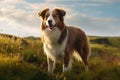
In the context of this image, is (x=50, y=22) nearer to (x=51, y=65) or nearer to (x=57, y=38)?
(x=57, y=38)

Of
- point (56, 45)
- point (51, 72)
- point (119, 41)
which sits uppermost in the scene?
point (56, 45)

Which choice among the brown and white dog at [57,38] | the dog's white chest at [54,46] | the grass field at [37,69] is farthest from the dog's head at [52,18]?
the grass field at [37,69]

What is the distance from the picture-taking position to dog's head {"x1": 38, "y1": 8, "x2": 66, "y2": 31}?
1262 cm

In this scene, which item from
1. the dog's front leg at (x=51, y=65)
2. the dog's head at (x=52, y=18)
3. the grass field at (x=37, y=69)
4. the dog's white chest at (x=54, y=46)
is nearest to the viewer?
the grass field at (x=37, y=69)

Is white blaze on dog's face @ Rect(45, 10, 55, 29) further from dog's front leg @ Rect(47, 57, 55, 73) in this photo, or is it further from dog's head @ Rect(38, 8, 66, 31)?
dog's front leg @ Rect(47, 57, 55, 73)

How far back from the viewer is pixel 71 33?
46.9 ft

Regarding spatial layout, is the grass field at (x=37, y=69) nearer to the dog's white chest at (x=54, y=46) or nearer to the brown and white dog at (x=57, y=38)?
the brown and white dog at (x=57, y=38)

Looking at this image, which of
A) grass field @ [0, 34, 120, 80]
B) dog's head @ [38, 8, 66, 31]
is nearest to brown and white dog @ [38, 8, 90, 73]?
dog's head @ [38, 8, 66, 31]

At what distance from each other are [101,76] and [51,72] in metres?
1.89

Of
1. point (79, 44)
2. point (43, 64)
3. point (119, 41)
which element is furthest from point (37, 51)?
point (119, 41)

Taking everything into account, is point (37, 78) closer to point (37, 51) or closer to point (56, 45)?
point (56, 45)

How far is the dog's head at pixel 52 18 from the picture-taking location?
41.4 feet

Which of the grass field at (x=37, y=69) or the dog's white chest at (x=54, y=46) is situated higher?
the dog's white chest at (x=54, y=46)

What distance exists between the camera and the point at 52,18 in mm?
12664
